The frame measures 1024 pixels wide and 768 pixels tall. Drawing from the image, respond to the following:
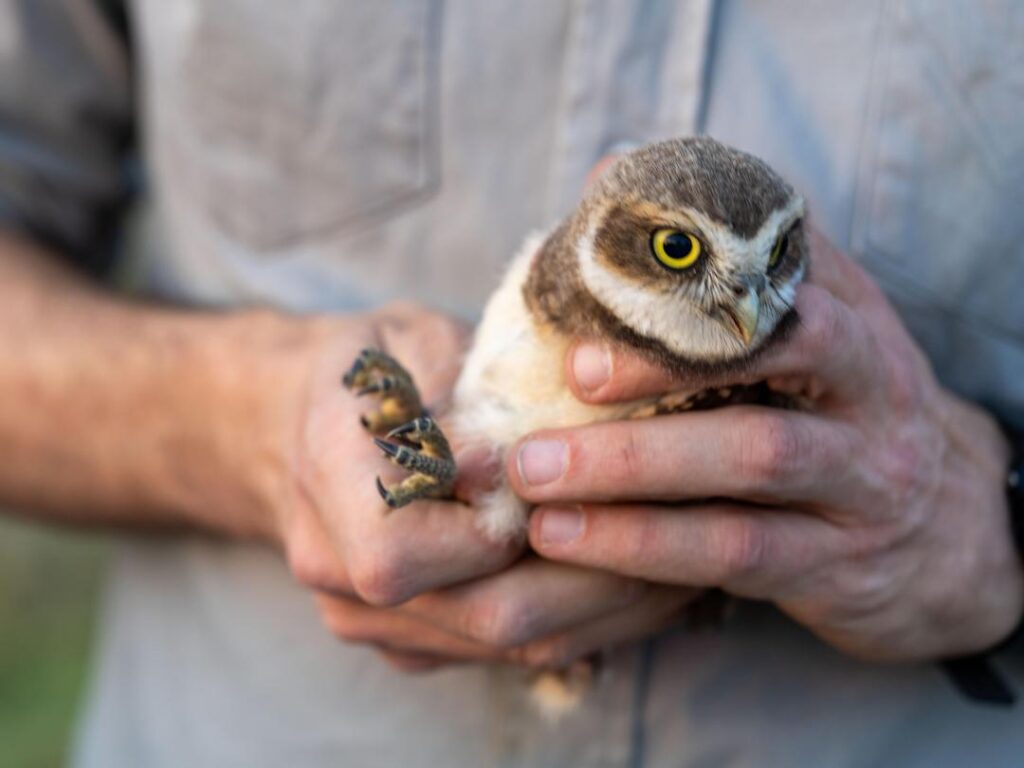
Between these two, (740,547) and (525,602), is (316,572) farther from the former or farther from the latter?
(740,547)

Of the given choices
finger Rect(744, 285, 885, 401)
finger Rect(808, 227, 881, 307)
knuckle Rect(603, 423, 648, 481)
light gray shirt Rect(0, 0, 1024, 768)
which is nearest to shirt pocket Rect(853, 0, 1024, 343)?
light gray shirt Rect(0, 0, 1024, 768)

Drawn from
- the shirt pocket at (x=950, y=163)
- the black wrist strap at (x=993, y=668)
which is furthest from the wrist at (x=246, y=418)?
the black wrist strap at (x=993, y=668)

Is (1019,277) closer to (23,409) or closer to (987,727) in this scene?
(987,727)

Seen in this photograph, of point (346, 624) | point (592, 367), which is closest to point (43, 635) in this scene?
point (346, 624)

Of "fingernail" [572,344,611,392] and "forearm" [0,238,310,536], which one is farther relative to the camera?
"forearm" [0,238,310,536]

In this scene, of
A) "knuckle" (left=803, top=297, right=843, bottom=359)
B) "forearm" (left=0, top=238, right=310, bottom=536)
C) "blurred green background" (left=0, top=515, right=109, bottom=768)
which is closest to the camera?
"knuckle" (left=803, top=297, right=843, bottom=359)

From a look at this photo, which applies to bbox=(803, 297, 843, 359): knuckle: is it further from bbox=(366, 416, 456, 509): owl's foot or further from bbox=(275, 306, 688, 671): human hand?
bbox=(366, 416, 456, 509): owl's foot
